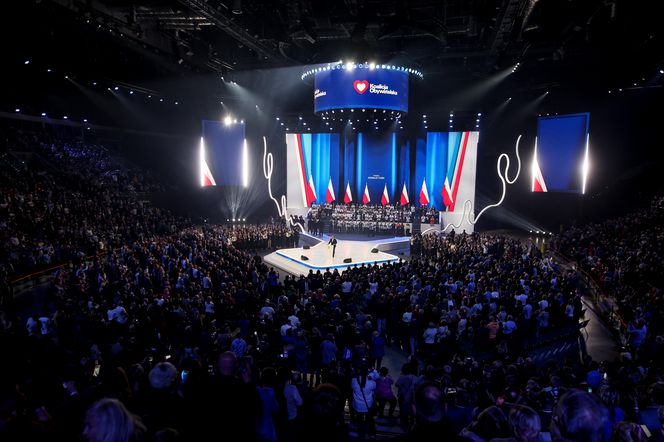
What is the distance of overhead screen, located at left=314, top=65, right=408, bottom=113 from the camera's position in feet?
62.6

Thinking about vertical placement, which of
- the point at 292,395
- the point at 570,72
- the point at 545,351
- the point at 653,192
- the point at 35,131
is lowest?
the point at 545,351

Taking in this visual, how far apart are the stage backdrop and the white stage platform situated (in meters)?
5.78

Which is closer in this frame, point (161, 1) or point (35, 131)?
point (161, 1)

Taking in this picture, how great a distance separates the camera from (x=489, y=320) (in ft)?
31.6

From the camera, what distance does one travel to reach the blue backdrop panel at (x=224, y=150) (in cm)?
2456

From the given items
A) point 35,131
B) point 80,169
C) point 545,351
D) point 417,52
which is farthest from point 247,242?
point 545,351

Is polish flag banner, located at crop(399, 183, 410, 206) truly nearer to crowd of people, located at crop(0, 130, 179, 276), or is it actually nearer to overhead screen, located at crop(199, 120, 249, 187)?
overhead screen, located at crop(199, 120, 249, 187)

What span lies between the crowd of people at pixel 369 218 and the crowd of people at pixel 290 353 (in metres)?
8.01

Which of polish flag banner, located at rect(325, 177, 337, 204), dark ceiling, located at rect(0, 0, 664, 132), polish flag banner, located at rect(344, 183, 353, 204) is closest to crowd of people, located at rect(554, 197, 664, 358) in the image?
dark ceiling, located at rect(0, 0, 664, 132)

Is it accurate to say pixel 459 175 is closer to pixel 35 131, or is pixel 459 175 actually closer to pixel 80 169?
pixel 80 169

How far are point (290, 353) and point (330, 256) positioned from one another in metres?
12.9

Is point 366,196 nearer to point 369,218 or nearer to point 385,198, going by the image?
point 385,198

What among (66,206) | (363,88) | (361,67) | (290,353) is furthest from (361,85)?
(290,353)

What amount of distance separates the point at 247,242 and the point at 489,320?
14.5 meters
